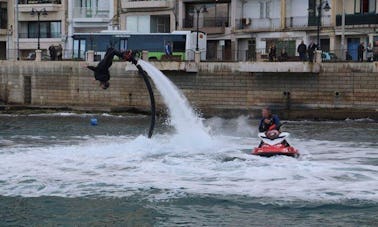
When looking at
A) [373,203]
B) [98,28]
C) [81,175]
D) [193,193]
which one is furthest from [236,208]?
[98,28]

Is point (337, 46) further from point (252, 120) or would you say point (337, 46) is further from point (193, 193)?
point (193, 193)

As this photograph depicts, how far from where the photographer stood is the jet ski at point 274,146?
74.6 ft

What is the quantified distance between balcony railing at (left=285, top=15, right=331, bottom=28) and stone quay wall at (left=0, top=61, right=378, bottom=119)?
821 cm

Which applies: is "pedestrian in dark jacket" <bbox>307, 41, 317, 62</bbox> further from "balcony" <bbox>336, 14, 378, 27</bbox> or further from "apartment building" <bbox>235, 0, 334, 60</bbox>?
"balcony" <bbox>336, 14, 378, 27</bbox>

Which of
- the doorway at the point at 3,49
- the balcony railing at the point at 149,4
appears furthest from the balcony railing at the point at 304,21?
the doorway at the point at 3,49

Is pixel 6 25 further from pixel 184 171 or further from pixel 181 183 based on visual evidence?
pixel 181 183

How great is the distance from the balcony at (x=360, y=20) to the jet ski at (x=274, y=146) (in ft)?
90.6

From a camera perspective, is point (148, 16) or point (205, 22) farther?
point (148, 16)

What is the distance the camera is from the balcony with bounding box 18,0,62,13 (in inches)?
2384

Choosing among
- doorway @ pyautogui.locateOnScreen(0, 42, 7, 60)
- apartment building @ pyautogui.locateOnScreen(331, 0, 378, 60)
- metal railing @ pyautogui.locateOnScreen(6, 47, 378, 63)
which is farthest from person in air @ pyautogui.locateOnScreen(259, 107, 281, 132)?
doorway @ pyautogui.locateOnScreen(0, 42, 7, 60)

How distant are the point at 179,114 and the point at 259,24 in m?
27.0

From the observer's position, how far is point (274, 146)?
2289 centimetres

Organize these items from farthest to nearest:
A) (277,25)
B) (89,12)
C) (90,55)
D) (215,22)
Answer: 1. (89,12)
2. (215,22)
3. (277,25)
4. (90,55)

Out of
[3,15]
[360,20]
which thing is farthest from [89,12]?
[360,20]
